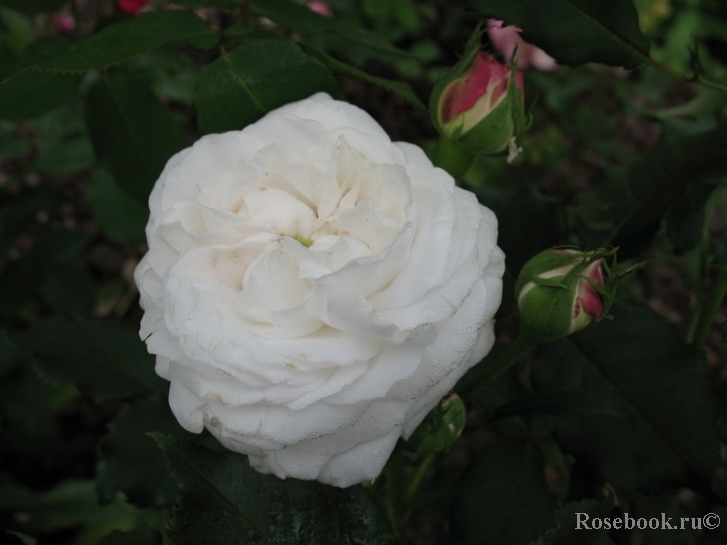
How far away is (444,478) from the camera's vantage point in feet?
4.11

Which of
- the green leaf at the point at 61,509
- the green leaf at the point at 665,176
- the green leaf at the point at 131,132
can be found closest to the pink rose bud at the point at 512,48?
the green leaf at the point at 665,176

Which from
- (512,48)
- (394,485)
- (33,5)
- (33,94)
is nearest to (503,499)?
(394,485)

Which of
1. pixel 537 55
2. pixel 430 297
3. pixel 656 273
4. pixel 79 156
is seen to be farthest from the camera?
pixel 656 273

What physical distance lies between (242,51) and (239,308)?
12.3 inches

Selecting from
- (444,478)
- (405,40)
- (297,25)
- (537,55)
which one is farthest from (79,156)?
(405,40)

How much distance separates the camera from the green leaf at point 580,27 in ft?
2.32

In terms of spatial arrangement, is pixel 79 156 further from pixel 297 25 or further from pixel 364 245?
pixel 364 245

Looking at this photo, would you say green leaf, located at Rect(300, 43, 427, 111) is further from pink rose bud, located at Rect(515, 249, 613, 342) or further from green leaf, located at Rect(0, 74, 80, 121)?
green leaf, located at Rect(0, 74, 80, 121)

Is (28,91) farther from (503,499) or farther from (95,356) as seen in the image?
(503,499)

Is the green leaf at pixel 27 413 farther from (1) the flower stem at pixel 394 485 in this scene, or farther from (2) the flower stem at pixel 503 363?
(2) the flower stem at pixel 503 363

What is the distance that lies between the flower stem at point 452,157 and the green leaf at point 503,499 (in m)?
0.39

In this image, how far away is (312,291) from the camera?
1.72ft

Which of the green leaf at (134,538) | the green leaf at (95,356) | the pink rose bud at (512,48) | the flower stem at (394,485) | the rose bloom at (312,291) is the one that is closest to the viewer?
the rose bloom at (312,291)

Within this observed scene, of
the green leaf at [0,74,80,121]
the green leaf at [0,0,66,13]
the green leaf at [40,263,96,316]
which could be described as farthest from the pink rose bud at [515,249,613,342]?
the green leaf at [40,263,96,316]
